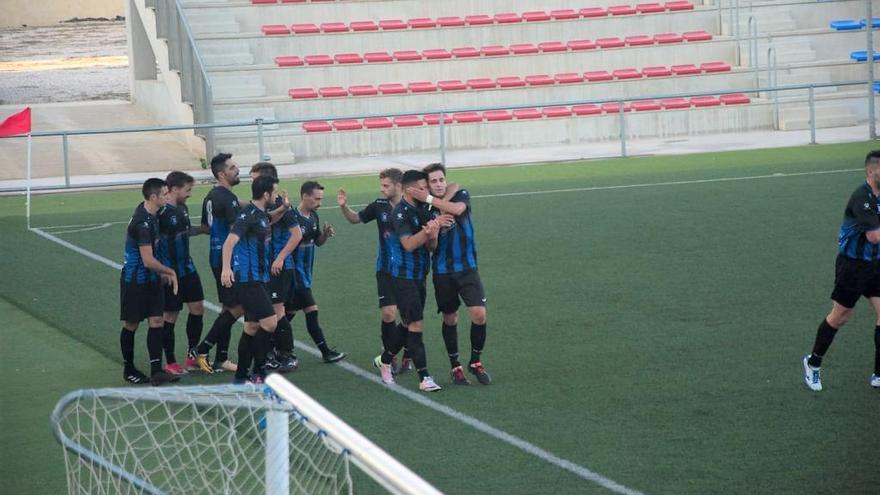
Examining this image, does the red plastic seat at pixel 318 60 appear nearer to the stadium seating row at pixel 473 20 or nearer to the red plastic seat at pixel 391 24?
the stadium seating row at pixel 473 20

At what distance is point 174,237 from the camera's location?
34.9ft

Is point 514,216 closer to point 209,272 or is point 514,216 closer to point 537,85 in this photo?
point 209,272

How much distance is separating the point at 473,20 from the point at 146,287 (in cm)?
2195

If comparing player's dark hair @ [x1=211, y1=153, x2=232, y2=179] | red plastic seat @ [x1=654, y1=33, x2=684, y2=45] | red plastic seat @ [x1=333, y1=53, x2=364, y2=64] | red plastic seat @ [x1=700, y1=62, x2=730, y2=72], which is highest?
red plastic seat @ [x1=654, y1=33, x2=684, y2=45]

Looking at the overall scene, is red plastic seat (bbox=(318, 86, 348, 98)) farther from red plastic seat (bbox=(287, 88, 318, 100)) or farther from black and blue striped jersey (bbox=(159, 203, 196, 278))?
black and blue striped jersey (bbox=(159, 203, 196, 278))

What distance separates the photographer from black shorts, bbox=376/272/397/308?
10.2 meters

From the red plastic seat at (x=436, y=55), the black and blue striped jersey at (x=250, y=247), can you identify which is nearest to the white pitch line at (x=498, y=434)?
the black and blue striped jersey at (x=250, y=247)

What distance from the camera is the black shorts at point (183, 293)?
10750 mm

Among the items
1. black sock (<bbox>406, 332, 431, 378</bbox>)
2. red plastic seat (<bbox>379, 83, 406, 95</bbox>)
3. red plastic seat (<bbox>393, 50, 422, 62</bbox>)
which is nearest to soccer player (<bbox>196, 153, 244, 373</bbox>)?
black sock (<bbox>406, 332, 431, 378</bbox>)

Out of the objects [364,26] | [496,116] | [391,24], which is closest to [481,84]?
[496,116]

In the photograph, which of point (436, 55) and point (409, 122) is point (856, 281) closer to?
point (409, 122)

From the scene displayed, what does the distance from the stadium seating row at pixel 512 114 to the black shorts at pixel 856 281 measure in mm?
19367

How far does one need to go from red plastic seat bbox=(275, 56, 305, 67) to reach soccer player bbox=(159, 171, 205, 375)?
→ 62.7 feet

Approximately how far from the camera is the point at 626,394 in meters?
9.33
